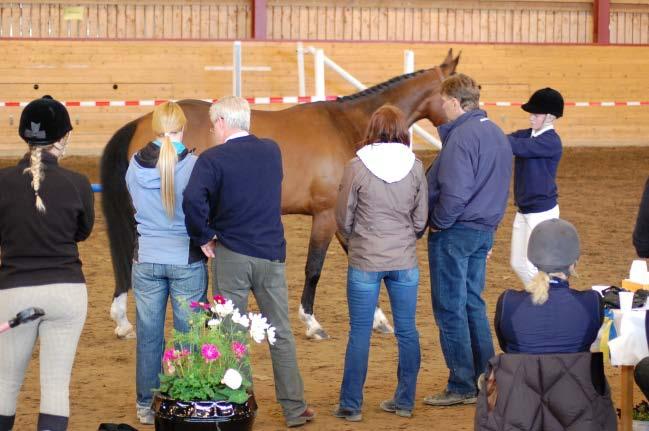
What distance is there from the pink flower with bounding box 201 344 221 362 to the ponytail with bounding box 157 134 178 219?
2.45 feet

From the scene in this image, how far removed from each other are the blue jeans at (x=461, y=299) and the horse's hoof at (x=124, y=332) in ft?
8.08

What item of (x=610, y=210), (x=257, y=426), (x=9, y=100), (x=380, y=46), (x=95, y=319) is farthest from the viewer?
(x=380, y=46)

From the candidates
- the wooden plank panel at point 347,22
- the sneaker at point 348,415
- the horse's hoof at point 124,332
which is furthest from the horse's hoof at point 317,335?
the wooden plank panel at point 347,22

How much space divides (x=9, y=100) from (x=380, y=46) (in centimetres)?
670

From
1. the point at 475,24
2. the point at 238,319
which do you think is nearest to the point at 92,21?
the point at 475,24

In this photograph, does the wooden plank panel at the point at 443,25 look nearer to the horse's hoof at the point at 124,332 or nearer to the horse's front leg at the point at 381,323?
the horse's front leg at the point at 381,323

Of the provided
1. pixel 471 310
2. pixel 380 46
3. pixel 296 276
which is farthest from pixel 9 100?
pixel 471 310

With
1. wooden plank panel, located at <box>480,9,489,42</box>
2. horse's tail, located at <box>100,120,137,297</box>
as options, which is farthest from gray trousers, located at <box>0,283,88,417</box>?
wooden plank panel, located at <box>480,9,489,42</box>

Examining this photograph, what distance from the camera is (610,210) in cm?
1323

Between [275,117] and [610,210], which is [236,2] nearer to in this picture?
[610,210]

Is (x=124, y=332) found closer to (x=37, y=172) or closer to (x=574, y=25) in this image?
(x=37, y=172)

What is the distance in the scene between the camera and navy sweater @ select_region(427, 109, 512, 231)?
5621 millimetres

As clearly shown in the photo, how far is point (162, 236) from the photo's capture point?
17.0 feet

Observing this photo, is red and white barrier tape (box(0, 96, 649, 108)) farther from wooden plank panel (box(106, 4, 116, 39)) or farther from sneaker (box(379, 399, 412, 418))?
sneaker (box(379, 399, 412, 418))
